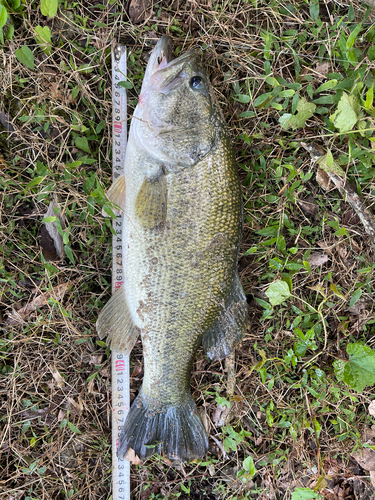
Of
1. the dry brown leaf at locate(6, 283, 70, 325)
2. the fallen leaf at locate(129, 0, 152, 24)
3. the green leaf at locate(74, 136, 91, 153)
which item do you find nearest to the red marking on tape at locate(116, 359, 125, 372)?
the dry brown leaf at locate(6, 283, 70, 325)

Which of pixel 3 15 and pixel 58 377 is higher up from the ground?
pixel 3 15

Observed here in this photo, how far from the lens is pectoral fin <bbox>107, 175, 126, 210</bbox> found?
2.36 meters

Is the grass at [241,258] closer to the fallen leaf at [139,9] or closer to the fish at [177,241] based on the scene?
the fallen leaf at [139,9]

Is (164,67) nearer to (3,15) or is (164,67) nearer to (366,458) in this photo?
(3,15)

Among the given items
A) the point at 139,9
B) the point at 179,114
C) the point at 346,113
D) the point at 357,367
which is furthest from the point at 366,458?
the point at 139,9

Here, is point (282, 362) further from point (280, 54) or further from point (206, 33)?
point (206, 33)

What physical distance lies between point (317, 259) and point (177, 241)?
128cm

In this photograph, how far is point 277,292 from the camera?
2471 millimetres

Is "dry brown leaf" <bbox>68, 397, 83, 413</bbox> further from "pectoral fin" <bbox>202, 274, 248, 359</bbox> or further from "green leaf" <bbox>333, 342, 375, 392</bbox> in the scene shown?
"green leaf" <bbox>333, 342, 375, 392</bbox>

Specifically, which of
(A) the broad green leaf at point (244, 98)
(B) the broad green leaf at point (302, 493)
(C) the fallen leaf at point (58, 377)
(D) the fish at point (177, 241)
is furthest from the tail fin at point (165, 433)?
(A) the broad green leaf at point (244, 98)

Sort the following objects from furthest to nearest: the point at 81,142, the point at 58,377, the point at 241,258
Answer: the point at 241,258 < the point at 58,377 < the point at 81,142

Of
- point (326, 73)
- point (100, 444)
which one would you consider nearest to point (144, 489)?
point (100, 444)

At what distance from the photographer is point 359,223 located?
2680mm

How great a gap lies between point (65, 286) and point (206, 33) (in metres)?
2.31
